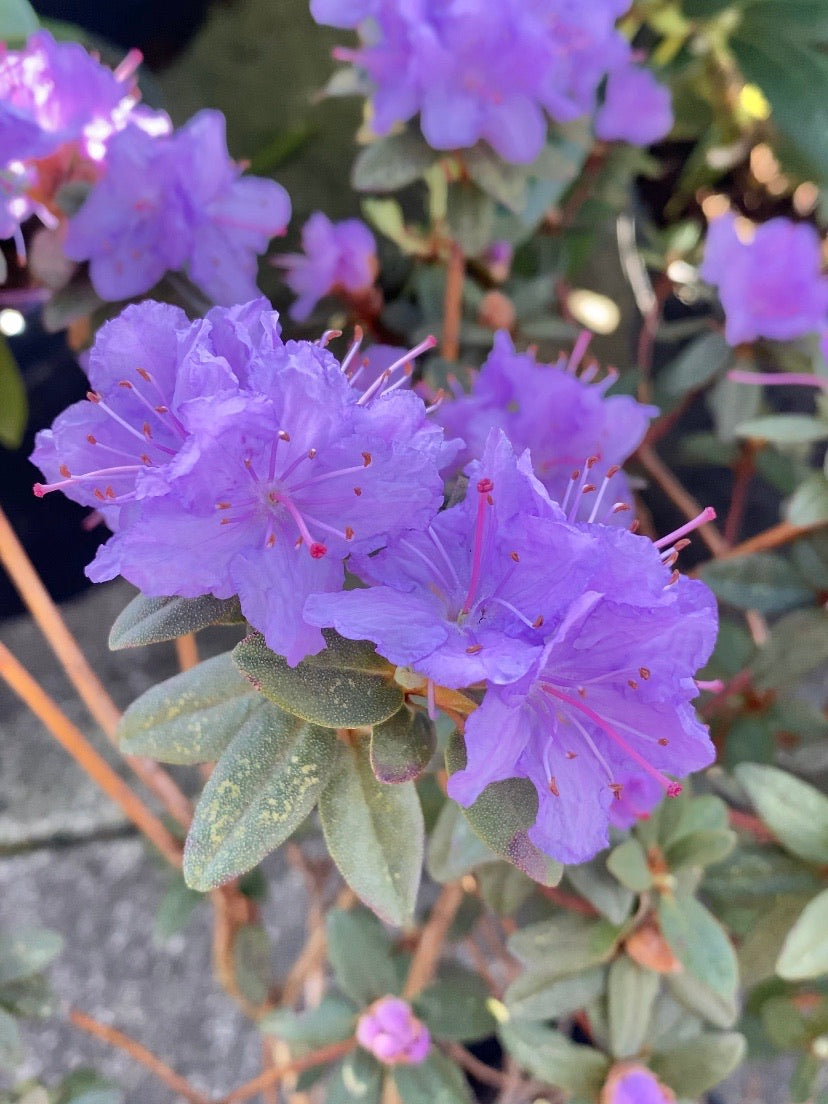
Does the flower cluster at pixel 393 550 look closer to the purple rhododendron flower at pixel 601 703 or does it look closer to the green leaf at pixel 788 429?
the purple rhododendron flower at pixel 601 703

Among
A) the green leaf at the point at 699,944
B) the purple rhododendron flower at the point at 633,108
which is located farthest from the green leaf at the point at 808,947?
the purple rhododendron flower at the point at 633,108

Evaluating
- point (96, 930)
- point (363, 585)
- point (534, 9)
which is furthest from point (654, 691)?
point (96, 930)

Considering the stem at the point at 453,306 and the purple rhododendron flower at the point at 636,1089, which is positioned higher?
the stem at the point at 453,306

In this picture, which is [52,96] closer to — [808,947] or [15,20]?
[15,20]

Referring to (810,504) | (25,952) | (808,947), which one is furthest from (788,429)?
(25,952)

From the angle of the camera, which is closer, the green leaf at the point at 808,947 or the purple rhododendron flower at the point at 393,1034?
the green leaf at the point at 808,947

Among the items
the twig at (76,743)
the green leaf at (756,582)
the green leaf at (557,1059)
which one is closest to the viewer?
the twig at (76,743)

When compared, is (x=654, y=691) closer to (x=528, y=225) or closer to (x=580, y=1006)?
(x=580, y=1006)
